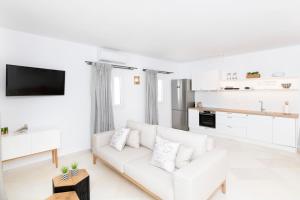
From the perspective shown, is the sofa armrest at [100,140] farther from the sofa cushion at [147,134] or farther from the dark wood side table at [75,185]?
the dark wood side table at [75,185]

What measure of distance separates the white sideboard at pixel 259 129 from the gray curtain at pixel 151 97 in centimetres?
172

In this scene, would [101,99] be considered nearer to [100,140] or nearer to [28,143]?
[100,140]

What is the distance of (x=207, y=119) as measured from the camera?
5.25m

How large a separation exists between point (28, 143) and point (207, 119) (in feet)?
15.2

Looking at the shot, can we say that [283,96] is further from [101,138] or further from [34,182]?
[34,182]

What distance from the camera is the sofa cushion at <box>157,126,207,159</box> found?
89.7 inches

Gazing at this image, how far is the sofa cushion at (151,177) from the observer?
1.82 meters

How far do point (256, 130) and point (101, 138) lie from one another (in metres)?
3.92

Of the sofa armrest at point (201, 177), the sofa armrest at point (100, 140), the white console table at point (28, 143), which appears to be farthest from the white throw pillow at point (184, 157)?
the white console table at point (28, 143)

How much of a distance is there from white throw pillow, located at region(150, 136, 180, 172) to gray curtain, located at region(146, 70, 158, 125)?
9.23ft

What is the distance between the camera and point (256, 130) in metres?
4.30

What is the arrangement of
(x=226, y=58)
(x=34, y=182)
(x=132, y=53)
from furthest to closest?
(x=226, y=58) < (x=132, y=53) < (x=34, y=182)

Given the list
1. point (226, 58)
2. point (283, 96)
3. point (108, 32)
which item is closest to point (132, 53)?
point (108, 32)

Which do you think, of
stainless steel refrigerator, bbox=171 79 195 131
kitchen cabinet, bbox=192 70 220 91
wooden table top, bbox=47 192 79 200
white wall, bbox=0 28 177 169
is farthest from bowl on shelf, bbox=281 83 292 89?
wooden table top, bbox=47 192 79 200
